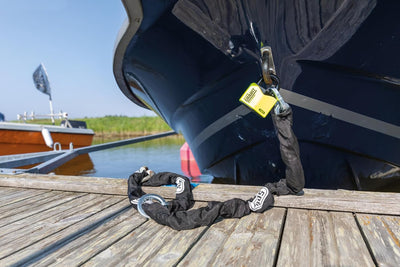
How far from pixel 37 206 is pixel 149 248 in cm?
106

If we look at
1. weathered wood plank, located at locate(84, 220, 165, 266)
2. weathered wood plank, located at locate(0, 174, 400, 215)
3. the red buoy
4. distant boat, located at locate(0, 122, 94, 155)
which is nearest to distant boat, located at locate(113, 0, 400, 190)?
weathered wood plank, located at locate(0, 174, 400, 215)

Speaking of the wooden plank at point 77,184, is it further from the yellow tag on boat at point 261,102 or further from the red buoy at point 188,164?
the red buoy at point 188,164

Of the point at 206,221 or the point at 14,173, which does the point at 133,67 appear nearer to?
the point at 14,173

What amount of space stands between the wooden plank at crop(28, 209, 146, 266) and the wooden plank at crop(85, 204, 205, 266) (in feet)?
0.14

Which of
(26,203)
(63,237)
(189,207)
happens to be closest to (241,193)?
(189,207)

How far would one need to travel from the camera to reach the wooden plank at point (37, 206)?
1.57 metres

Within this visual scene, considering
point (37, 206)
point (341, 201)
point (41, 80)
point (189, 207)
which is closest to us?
point (341, 201)

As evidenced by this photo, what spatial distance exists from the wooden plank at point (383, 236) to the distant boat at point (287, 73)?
2.97 feet

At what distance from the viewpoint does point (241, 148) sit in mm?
2445

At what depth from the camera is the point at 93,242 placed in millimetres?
1189

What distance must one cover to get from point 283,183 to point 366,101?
99 centimetres

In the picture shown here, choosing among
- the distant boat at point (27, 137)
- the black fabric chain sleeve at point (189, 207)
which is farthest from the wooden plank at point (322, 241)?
the distant boat at point (27, 137)

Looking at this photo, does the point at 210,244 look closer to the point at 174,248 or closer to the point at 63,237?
the point at 174,248

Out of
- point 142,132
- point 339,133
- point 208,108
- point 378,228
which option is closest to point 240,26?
point 208,108
